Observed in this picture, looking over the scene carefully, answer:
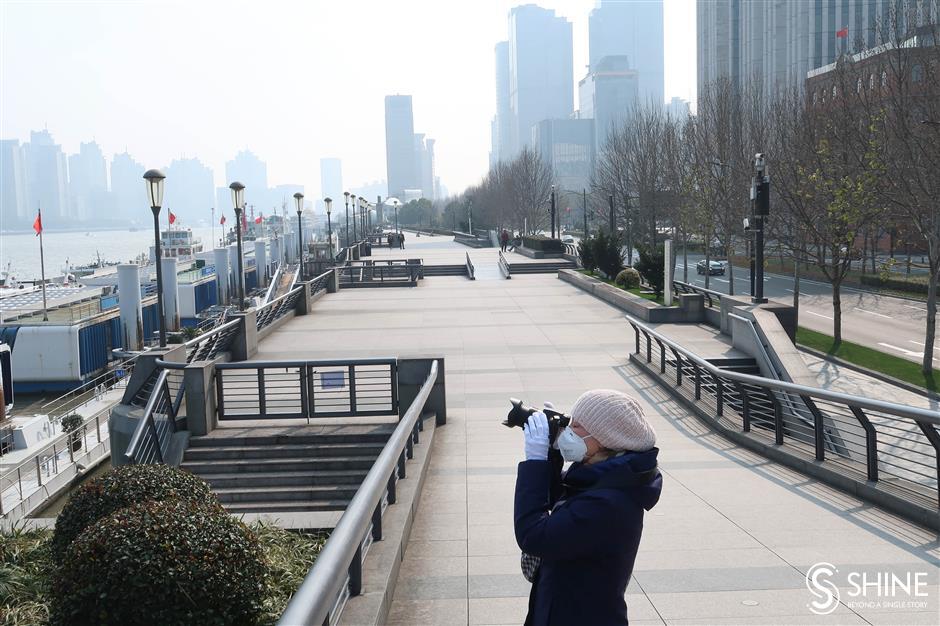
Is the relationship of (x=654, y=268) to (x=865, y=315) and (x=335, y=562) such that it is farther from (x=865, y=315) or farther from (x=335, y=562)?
(x=335, y=562)

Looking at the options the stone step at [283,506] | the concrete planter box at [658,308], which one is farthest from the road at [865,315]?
the stone step at [283,506]

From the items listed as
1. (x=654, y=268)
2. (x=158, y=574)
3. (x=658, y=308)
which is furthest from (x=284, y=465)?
(x=654, y=268)

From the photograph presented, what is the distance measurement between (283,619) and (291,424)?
10.00 metres

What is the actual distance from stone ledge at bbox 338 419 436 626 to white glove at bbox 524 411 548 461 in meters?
1.86

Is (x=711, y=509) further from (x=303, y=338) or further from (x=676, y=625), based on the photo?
(x=303, y=338)

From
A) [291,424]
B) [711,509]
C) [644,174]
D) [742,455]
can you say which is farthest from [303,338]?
[644,174]

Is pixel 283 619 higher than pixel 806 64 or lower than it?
lower

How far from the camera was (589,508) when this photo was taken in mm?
2748

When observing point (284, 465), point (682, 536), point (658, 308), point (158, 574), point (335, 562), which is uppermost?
point (335, 562)

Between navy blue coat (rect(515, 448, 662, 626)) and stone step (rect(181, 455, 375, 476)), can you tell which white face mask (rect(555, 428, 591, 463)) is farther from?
stone step (rect(181, 455, 375, 476))

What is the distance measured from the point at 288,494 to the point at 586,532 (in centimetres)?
895

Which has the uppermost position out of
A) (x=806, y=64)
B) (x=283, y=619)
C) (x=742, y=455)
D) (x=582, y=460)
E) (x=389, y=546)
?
(x=806, y=64)

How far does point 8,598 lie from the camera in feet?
19.9

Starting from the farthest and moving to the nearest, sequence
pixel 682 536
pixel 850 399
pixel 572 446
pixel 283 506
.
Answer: pixel 283 506, pixel 850 399, pixel 682 536, pixel 572 446
